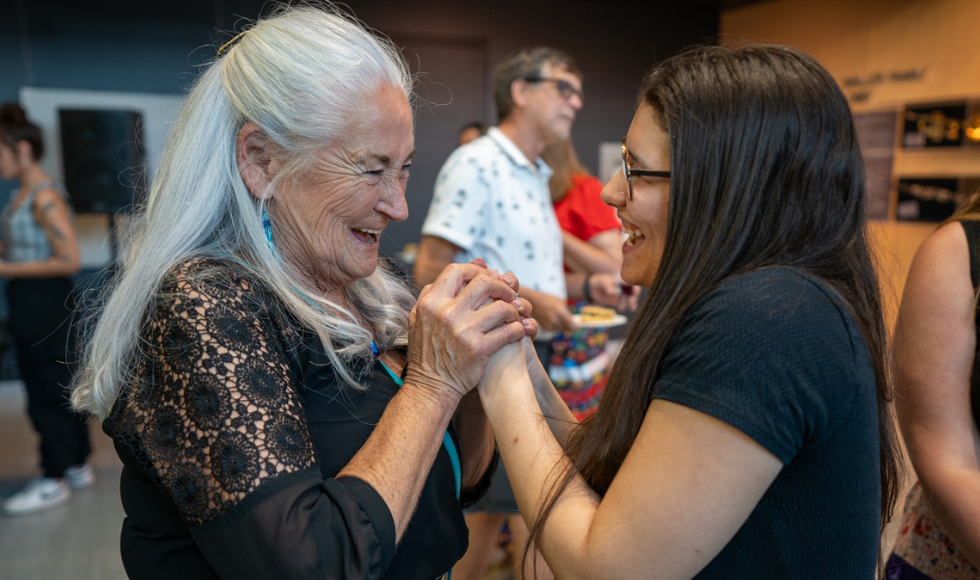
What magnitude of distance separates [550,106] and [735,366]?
6.71ft

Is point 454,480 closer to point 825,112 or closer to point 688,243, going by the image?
point 688,243

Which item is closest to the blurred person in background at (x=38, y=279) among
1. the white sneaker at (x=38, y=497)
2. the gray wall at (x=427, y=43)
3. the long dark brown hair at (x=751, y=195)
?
the white sneaker at (x=38, y=497)

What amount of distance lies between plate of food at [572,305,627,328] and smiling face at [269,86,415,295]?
1269 mm

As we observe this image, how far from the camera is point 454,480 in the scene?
1.22 m

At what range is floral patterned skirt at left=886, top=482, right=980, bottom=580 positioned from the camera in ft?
4.26

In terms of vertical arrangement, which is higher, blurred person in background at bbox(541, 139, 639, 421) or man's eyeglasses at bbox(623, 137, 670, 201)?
man's eyeglasses at bbox(623, 137, 670, 201)

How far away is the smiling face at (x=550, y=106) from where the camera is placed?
2.64 metres

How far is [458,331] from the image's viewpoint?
1082mm

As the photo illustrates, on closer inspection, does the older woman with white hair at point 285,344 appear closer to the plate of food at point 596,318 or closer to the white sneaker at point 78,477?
the plate of food at point 596,318

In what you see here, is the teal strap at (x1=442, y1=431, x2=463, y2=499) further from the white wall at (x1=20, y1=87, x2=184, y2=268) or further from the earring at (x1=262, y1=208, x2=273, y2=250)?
the white wall at (x1=20, y1=87, x2=184, y2=268)

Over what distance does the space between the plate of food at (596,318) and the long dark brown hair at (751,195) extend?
1.34 m

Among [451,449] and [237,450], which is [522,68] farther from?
[237,450]

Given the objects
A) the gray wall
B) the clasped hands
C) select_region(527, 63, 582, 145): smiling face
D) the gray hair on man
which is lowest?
the clasped hands

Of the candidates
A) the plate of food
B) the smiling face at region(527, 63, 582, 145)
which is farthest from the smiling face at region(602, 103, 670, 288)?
the smiling face at region(527, 63, 582, 145)
